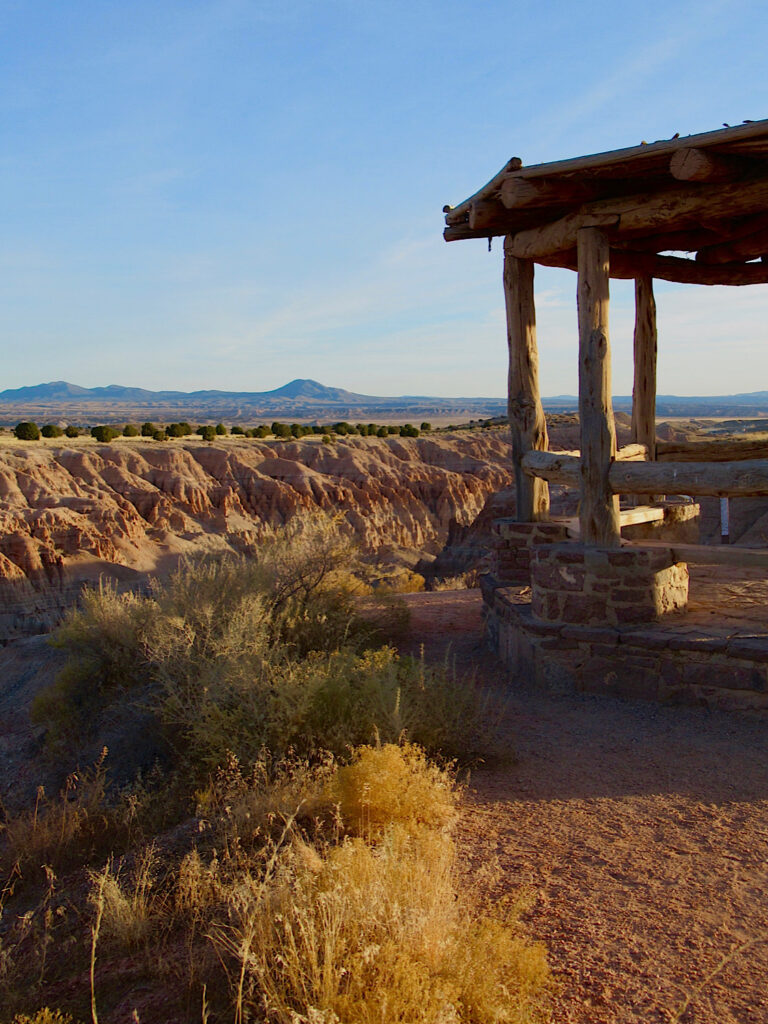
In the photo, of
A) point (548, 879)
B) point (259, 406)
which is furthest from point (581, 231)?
point (259, 406)

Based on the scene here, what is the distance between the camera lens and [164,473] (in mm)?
29953

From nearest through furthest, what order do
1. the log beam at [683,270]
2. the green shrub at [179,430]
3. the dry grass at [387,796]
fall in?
the dry grass at [387,796] → the log beam at [683,270] → the green shrub at [179,430]

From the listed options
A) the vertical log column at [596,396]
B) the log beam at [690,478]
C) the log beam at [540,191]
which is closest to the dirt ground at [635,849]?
the vertical log column at [596,396]

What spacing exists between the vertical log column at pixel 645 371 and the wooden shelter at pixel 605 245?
370 mm

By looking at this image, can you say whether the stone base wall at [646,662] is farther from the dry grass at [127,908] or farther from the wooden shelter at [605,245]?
the dry grass at [127,908]

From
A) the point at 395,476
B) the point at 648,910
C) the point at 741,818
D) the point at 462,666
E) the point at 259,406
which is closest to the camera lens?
the point at 648,910

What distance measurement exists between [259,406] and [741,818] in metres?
198

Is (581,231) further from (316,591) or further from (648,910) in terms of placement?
(648,910)

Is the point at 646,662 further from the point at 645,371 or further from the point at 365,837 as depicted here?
the point at 645,371

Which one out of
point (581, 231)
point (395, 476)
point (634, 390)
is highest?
point (581, 231)

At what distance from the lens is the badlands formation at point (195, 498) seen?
21703 mm

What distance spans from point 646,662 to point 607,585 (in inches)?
26.0

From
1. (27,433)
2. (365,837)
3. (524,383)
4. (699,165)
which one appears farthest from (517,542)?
(27,433)

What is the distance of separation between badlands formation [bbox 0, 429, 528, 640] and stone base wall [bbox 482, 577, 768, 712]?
1113cm
